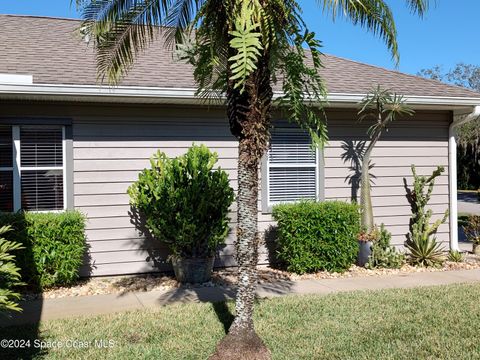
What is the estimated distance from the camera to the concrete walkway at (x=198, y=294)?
6.35m

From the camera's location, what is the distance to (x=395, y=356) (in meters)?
4.67

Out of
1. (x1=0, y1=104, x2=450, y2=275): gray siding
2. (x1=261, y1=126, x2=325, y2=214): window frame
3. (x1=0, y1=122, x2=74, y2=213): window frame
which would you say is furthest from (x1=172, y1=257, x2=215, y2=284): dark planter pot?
(x1=0, y1=122, x2=74, y2=213): window frame

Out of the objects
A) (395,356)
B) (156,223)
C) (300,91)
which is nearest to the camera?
(395,356)

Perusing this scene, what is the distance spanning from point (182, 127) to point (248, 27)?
493cm

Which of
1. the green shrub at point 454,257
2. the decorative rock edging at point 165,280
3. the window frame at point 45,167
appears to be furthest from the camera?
the green shrub at point 454,257

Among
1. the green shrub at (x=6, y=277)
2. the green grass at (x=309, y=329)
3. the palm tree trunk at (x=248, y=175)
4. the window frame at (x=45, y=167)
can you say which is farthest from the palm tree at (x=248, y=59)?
the window frame at (x=45, y=167)

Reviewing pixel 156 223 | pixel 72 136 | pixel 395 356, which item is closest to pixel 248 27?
pixel 395 356

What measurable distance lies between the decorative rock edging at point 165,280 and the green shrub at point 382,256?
11 cm

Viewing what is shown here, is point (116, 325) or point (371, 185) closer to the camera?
point (116, 325)

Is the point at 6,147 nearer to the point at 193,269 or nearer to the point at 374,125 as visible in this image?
the point at 193,269

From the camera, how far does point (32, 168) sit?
26.2 ft

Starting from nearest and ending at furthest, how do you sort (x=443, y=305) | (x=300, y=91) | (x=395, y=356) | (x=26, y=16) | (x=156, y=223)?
(x=395, y=356) → (x=300, y=91) → (x=443, y=305) → (x=156, y=223) → (x=26, y=16)

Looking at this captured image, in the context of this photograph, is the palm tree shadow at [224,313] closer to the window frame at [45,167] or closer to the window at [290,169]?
the window at [290,169]

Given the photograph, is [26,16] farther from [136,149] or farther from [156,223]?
[156,223]
